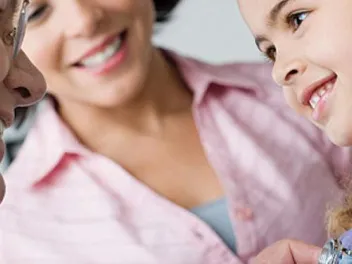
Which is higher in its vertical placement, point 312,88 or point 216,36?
point 312,88

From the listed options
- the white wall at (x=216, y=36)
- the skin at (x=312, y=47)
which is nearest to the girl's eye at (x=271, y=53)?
the skin at (x=312, y=47)

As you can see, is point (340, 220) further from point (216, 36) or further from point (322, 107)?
point (216, 36)

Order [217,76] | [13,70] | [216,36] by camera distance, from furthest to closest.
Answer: [216,36] < [217,76] < [13,70]

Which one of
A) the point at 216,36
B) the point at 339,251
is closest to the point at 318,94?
the point at 339,251

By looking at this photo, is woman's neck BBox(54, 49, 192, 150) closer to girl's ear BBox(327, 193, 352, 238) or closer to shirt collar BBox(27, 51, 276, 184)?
shirt collar BBox(27, 51, 276, 184)

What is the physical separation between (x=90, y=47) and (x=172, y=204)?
177 mm

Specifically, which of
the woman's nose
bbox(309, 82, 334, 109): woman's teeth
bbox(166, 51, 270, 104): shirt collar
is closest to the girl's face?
bbox(309, 82, 334, 109): woman's teeth

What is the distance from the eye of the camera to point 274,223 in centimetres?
84

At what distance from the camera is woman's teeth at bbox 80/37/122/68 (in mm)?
825

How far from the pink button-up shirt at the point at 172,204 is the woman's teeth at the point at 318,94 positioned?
0.25 metres

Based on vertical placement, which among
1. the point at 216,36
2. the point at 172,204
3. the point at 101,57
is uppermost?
the point at 101,57

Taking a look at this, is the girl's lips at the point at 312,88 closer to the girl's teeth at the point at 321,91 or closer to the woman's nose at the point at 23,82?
the girl's teeth at the point at 321,91

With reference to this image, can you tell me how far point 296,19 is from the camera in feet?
1.92

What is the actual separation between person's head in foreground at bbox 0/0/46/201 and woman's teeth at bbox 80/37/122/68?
0.81 ft
